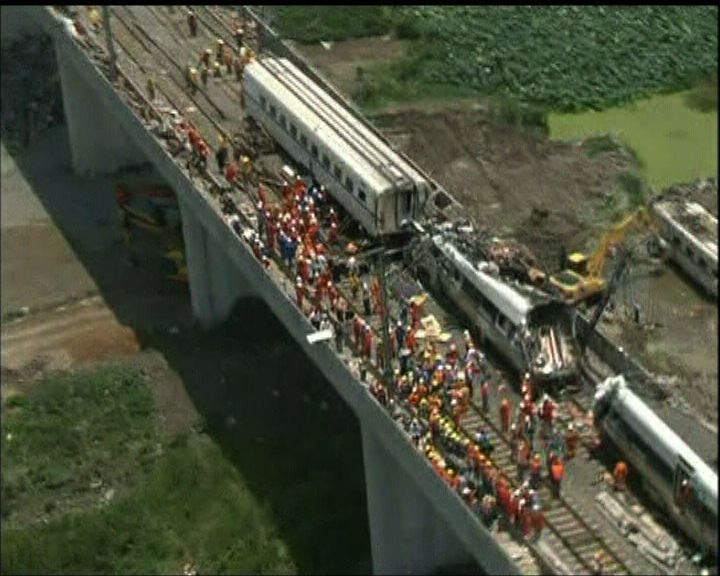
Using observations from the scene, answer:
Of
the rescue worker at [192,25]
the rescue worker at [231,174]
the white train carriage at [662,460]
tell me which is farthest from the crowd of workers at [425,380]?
the rescue worker at [192,25]

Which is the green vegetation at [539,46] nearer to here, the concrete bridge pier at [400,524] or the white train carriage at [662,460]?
the concrete bridge pier at [400,524]

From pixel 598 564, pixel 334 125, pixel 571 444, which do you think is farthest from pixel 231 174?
pixel 598 564

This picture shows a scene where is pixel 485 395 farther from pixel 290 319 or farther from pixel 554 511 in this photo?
pixel 290 319

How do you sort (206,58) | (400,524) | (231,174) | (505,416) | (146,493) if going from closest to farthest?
(505,416), (400,524), (146,493), (231,174), (206,58)

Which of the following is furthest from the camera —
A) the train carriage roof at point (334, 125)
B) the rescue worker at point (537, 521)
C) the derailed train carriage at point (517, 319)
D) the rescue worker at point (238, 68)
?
the rescue worker at point (238, 68)

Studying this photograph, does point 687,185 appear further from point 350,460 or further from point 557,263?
point 350,460

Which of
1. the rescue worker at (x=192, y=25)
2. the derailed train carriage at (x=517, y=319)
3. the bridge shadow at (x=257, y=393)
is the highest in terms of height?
the derailed train carriage at (x=517, y=319)

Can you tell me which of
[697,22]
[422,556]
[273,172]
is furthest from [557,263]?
[697,22]

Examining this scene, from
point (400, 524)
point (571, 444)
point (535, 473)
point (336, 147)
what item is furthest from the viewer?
point (336, 147)
